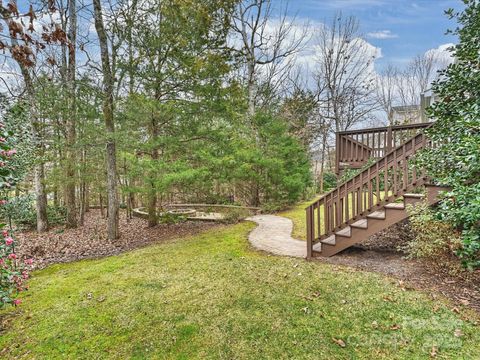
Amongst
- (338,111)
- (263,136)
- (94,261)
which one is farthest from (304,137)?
(94,261)

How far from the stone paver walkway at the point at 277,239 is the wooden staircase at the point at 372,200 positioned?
2.02 feet

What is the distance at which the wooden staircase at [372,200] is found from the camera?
4301 millimetres

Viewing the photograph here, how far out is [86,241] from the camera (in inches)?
286

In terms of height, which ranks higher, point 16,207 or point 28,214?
point 16,207

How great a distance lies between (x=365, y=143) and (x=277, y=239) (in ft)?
12.4

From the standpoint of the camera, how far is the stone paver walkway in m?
5.66

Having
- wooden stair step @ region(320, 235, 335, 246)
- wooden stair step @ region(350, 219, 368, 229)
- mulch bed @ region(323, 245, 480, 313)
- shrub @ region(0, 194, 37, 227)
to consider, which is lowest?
mulch bed @ region(323, 245, 480, 313)

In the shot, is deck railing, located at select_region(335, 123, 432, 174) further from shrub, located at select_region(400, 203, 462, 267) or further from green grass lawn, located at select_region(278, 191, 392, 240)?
shrub, located at select_region(400, 203, 462, 267)

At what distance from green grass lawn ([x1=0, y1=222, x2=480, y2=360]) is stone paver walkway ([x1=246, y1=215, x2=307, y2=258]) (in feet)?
3.00

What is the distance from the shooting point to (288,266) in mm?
4676

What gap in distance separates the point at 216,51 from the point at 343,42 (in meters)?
13.7

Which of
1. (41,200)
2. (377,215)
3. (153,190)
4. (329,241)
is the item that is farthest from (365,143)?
(41,200)

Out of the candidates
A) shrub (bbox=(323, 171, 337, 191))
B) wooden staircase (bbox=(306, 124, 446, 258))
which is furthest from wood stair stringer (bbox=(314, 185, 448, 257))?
shrub (bbox=(323, 171, 337, 191))

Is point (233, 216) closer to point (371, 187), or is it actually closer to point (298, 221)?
point (298, 221)
